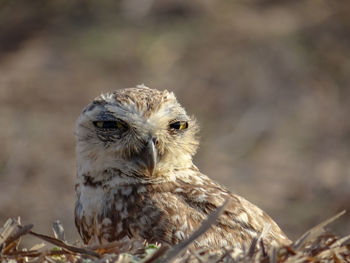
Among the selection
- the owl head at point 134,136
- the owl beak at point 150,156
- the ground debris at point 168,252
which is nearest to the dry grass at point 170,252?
the ground debris at point 168,252

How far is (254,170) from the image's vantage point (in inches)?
552

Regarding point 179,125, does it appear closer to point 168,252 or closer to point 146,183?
point 146,183

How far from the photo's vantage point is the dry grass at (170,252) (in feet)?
13.5

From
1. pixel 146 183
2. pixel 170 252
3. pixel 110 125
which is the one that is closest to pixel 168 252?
pixel 170 252

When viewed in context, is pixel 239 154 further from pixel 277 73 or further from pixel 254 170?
pixel 277 73

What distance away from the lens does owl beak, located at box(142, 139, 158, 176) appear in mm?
5703

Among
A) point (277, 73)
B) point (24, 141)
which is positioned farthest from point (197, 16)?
point (24, 141)

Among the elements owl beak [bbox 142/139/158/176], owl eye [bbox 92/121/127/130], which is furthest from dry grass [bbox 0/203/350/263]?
owl eye [bbox 92/121/127/130]

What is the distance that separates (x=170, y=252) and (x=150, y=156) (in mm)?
1731

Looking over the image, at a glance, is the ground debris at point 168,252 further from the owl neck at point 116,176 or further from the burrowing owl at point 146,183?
the owl neck at point 116,176

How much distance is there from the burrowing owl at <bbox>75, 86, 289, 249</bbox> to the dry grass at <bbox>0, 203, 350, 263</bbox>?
2.88ft

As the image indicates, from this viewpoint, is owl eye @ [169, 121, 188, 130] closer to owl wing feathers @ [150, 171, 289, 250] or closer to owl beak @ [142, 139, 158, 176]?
owl beak @ [142, 139, 158, 176]

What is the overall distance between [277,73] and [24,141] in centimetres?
563

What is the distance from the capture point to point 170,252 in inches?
160
